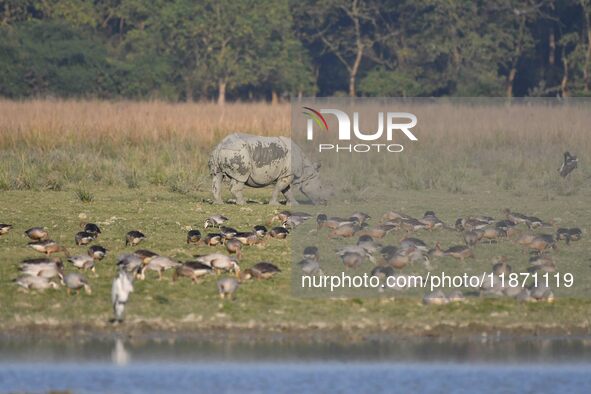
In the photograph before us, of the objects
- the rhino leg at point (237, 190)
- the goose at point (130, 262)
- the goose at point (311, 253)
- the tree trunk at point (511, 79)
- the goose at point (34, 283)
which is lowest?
the tree trunk at point (511, 79)

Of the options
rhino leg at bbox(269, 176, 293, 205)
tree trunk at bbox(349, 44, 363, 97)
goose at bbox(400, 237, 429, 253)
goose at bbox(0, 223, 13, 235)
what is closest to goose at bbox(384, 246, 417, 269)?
goose at bbox(400, 237, 429, 253)

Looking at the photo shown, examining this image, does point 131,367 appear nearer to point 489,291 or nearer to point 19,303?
point 19,303

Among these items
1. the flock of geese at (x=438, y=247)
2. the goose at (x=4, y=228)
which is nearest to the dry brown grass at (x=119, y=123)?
the flock of geese at (x=438, y=247)

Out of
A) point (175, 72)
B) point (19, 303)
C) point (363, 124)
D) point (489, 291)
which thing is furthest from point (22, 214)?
point (175, 72)

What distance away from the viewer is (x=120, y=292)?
1177 centimetres

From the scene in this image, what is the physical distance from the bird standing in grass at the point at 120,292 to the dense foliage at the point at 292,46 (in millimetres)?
32936

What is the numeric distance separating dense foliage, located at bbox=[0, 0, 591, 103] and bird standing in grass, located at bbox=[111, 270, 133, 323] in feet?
108

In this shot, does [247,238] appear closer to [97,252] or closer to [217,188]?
[97,252]

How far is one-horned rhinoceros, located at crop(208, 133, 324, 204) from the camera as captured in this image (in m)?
19.6

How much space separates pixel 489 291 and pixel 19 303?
4351mm

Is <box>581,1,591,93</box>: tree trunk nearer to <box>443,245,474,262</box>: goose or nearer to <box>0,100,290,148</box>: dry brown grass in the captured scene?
<box>0,100,290,148</box>: dry brown grass

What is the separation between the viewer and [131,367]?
10766 mm

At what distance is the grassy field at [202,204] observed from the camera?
12.3 m

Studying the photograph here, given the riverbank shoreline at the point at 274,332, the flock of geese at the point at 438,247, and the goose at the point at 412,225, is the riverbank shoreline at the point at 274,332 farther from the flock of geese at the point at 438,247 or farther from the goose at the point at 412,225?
the goose at the point at 412,225
